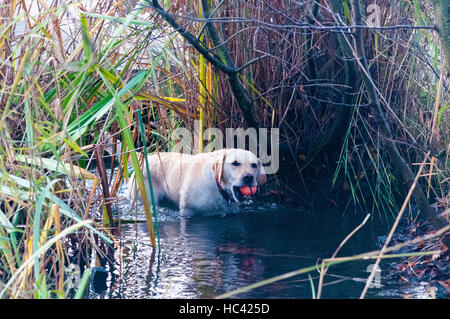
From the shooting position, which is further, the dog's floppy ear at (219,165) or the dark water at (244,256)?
the dog's floppy ear at (219,165)

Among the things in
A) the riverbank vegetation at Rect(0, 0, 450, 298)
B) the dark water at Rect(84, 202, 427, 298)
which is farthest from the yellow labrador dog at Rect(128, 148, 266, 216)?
the riverbank vegetation at Rect(0, 0, 450, 298)

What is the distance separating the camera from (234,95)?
4.46 meters

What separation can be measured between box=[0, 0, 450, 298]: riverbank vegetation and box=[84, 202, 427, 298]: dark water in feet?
0.75

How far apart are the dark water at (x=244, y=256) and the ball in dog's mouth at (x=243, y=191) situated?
16 centimetres


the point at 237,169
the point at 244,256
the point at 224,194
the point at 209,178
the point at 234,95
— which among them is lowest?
the point at 244,256

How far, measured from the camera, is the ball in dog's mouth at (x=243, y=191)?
486cm

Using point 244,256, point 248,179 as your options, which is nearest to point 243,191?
point 248,179

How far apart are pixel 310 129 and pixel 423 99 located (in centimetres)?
100

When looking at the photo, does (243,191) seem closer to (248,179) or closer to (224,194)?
(248,179)

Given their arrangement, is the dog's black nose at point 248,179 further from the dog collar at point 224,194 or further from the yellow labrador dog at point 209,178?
the dog collar at point 224,194

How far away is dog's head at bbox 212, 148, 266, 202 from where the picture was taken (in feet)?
15.7

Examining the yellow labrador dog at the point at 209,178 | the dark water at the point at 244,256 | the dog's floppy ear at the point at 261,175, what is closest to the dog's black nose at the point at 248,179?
the yellow labrador dog at the point at 209,178

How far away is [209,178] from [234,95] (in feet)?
2.90
